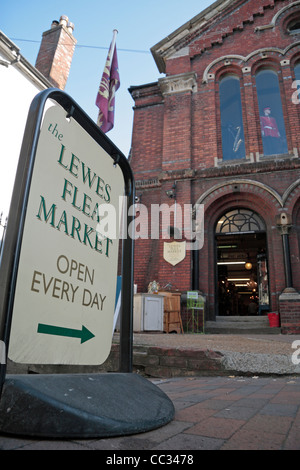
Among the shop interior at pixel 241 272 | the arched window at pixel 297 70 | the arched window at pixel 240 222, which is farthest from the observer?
the arched window at pixel 297 70

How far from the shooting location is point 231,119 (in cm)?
1109

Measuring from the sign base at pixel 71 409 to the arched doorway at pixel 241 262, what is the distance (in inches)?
343

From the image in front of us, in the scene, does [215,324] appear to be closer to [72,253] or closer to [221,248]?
[221,248]

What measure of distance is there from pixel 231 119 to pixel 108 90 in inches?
185

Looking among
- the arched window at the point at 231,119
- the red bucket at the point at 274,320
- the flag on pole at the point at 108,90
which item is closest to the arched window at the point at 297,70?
the arched window at the point at 231,119

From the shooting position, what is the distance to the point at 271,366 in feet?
11.4

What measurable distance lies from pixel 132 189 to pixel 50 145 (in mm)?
804

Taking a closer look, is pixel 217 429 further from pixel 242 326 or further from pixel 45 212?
pixel 242 326

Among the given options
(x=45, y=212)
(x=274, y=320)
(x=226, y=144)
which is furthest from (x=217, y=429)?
(x=226, y=144)

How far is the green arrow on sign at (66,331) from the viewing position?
48.1 inches

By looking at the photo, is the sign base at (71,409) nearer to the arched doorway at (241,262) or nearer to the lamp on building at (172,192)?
the arched doorway at (241,262)

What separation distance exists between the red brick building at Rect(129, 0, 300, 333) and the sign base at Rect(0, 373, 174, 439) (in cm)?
793

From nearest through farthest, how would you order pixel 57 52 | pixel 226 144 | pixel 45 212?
pixel 45 212
pixel 226 144
pixel 57 52
